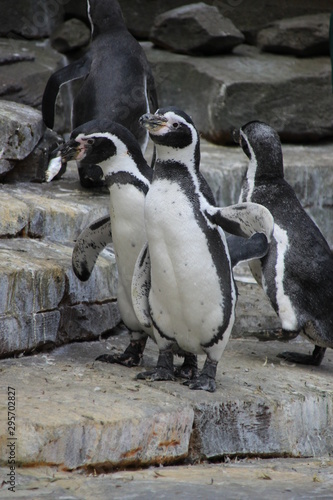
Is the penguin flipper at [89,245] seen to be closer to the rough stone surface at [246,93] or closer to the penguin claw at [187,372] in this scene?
the penguin claw at [187,372]

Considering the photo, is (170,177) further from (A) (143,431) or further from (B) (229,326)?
(A) (143,431)

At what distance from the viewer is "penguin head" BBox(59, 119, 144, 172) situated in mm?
3689

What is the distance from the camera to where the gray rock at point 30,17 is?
7.95 metres

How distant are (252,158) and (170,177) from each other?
49.8 inches

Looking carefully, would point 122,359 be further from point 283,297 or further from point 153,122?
point 153,122

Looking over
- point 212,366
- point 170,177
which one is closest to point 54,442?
point 212,366

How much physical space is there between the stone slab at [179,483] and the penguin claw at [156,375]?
1.70ft

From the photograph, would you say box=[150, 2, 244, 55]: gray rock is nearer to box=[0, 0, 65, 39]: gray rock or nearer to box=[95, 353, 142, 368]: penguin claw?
box=[0, 0, 65, 39]: gray rock

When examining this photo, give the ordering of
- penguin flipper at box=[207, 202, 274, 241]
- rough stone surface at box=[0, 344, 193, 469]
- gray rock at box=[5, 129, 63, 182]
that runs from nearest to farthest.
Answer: rough stone surface at box=[0, 344, 193, 469], penguin flipper at box=[207, 202, 274, 241], gray rock at box=[5, 129, 63, 182]

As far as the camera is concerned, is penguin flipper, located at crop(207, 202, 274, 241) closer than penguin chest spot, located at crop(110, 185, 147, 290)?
Yes

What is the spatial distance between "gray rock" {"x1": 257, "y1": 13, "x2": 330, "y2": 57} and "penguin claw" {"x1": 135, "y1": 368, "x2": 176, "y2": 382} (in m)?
5.23

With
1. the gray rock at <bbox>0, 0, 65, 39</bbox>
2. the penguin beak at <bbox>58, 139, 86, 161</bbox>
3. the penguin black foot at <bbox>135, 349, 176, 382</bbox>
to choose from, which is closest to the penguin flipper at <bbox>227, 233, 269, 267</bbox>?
the penguin black foot at <bbox>135, 349, 176, 382</bbox>

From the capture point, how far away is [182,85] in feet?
26.1

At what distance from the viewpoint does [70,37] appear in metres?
8.07
